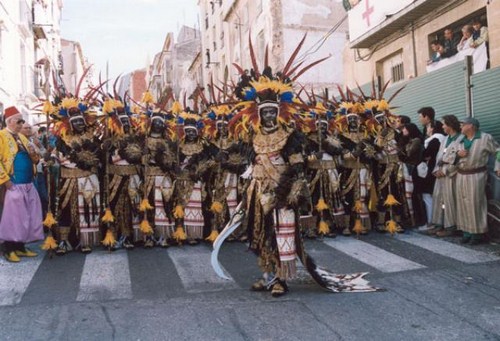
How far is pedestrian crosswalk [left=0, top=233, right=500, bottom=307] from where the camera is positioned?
5.30 m

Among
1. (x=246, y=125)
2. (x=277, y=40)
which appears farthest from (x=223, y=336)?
(x=277, y=40)

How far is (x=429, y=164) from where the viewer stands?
8.59 m

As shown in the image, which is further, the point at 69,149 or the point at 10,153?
the point at 69,149

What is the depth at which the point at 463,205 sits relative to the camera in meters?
7.41

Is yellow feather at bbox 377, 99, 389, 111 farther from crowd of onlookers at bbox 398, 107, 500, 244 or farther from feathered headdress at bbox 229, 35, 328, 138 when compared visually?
feathered headdress at bbox 229, 35, 328, 138

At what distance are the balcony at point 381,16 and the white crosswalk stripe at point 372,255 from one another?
22.1 ft

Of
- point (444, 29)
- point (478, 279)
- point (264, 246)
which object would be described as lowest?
point (478, 279)

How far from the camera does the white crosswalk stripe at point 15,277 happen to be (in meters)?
5.07

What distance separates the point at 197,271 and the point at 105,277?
3.31 feet

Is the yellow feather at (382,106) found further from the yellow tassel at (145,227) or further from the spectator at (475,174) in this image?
the yellow tassel at (145,227)

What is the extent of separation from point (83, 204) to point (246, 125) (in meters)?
3.03

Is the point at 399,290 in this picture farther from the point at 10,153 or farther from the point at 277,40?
the point at 277,40

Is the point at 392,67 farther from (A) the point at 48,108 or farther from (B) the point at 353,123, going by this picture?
(A) the point at 48,108

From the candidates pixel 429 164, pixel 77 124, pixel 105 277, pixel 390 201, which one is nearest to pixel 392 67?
pixel 429 164
